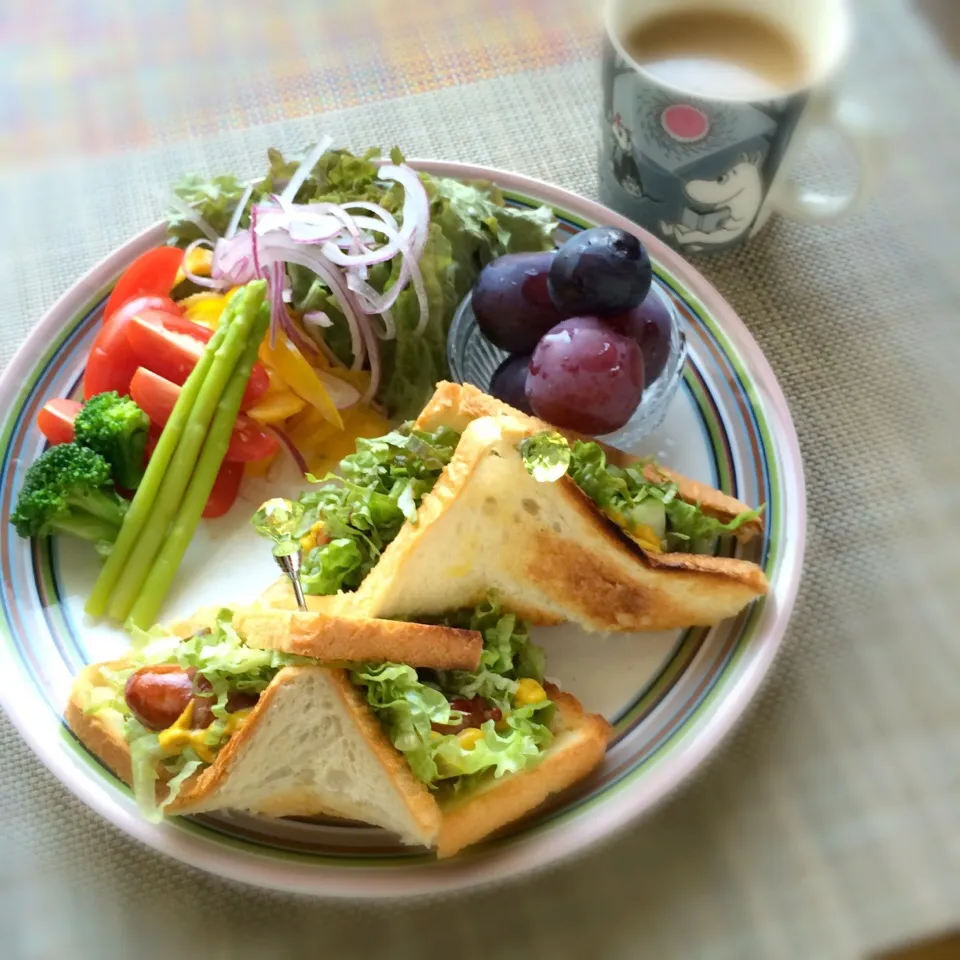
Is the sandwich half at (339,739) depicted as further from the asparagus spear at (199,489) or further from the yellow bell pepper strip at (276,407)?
the yellow bell pepper strip at (276,407)

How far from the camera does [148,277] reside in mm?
1225

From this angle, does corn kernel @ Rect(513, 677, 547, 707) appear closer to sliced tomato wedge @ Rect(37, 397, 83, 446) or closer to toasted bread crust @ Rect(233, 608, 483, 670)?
toasted bread crust @ Rect(233, 608, 483, 670)

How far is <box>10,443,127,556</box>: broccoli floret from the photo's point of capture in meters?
1.05

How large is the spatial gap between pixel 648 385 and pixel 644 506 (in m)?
0.18

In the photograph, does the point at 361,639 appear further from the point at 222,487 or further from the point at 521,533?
the point at 222,487

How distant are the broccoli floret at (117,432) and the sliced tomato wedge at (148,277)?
0.16 meters

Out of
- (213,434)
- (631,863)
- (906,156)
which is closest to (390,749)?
(631,863)

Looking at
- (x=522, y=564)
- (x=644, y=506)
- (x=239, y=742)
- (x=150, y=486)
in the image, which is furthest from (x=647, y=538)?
(x=150, y=486)

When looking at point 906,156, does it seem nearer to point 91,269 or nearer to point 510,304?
point 510,304

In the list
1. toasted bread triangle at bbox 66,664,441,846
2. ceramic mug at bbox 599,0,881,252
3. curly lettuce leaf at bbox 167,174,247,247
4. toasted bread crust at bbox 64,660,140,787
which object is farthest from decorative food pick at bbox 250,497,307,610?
ceramic mug at bbox 599,0,881,252

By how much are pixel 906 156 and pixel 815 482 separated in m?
0.45

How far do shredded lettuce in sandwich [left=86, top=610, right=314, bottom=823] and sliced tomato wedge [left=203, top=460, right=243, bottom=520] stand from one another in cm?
26

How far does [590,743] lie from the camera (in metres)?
0.90

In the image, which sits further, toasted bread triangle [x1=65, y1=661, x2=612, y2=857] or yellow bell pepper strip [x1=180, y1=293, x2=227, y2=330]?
yellow bell pepper strip [x1=180, y1=293, x2=227, y2=330]
